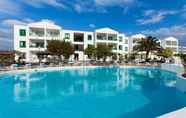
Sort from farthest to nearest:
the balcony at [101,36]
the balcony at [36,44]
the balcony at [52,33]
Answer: the balcony at [101,36], the balcony at [52,33], the balcony at [36,44]

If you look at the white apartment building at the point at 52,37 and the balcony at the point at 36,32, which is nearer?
the white apartment building at the point at 52,37

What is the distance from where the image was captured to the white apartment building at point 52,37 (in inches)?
1785

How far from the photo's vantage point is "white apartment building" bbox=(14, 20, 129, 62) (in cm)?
4534

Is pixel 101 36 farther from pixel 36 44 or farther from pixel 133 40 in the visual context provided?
pixel 36 44

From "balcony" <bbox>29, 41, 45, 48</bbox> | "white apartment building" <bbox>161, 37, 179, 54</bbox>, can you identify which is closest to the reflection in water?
"balcony" <bbox>29, 41, 45, 48</bbox>

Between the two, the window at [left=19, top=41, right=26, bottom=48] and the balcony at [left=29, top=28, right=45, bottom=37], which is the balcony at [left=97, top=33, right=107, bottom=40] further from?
the window at [left=19, top=41, right=26, bottom=48]

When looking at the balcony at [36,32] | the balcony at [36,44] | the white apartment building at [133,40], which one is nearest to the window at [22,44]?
the balcony at [36,44]

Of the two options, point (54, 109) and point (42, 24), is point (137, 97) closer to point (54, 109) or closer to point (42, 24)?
point (54, 109)

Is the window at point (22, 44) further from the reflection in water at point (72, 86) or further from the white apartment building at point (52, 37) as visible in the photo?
the reflection in water at point (72, 86)

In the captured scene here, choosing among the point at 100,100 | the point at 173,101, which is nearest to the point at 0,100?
the point at 100,100

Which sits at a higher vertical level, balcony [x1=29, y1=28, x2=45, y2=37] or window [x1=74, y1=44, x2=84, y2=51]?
balcony [x1=29, y1=28, x2=45, y2=37]

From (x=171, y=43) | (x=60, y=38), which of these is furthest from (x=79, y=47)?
(x=171, y=43)

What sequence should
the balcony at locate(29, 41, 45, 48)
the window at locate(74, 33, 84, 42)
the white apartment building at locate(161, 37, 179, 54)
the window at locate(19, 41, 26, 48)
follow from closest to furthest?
the window at locate(19, 41, 26, 48) → the balcony at locate(29, 41, 45, 48) → the window at locate(74, 33, 84, 42) → the white apartment building at locate(161, 37, 179, 54)

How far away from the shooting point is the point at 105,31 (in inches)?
2196
